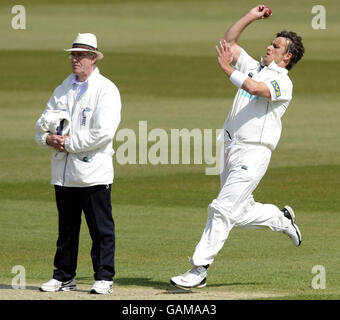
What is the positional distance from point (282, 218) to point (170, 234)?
276 cm

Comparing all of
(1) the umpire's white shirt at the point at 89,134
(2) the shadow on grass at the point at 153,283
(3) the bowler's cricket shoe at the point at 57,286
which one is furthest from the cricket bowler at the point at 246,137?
(1) the umpire's white shirt at the point at 89,134

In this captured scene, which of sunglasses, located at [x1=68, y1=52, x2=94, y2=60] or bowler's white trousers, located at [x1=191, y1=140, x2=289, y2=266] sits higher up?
sunglasses, located at [x1=68, y1=52, x2=94, y2=60]

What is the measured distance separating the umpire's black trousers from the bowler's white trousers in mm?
799

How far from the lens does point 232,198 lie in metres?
9.24

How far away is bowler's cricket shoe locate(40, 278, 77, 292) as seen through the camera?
9.02m

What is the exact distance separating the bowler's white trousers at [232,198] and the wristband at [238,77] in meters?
0.62

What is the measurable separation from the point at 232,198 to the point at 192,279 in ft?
2.68

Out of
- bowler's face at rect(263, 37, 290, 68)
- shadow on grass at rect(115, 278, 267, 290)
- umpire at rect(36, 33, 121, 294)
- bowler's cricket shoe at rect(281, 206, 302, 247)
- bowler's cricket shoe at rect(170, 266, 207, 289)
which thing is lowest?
shadow on grass at rect(115, 278, 267, 290)

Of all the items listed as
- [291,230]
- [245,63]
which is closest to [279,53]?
[245,63]

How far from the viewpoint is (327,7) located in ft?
135

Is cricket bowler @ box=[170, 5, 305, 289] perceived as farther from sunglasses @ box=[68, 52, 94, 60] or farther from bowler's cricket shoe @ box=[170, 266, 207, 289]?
sunglasses @ box=[68, 52, 94, 60]

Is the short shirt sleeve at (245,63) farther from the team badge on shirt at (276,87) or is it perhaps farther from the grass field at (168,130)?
the grass field at (168,130)

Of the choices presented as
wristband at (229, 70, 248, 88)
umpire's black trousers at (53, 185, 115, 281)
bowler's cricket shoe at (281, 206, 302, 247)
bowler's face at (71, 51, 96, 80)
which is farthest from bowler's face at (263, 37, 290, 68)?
umpire's black trousers at (53, 185, 115, 281)
